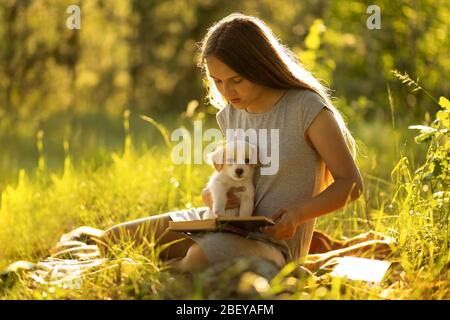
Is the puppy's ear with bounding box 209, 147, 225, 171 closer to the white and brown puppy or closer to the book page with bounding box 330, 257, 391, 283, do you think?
the white and brown puppy

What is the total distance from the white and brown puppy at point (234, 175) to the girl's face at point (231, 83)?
0.22 metres

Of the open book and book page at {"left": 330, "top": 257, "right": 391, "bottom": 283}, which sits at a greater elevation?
the open book

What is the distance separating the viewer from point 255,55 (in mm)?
3764

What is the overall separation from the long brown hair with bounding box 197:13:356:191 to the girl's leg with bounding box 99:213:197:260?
32.9 inches

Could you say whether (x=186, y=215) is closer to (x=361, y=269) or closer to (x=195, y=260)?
(x=195, y=260)

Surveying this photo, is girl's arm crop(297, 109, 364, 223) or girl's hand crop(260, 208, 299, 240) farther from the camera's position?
girl's arm crop(297, 109, 364, 223)

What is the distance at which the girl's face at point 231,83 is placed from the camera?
3.75 m

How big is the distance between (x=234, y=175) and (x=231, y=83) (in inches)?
17.3

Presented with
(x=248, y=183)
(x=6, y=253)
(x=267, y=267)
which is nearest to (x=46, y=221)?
(x=6, y=253)

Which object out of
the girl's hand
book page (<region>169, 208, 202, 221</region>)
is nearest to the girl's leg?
book page (<region>169, 208, 202, 221</region>)

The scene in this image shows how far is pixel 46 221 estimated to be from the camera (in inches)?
211

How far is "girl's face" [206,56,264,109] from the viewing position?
375cm

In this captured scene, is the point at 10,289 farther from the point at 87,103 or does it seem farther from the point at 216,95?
the point at 87,103
